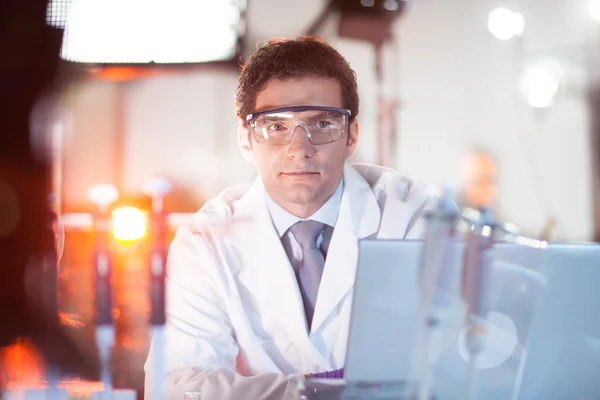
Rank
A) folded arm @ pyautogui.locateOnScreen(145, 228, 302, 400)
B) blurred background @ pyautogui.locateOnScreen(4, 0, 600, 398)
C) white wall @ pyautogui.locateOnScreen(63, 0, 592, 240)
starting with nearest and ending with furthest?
1. folded arm @ pyautogui.locateOnScreen(145, 228, 302, 400)
2. blurred background @ pyautogui.locateOnScreen(4, 0, 600, 398)
3. white wall @ pyautogui.locateOnScreen(63, 0, 592, 240)

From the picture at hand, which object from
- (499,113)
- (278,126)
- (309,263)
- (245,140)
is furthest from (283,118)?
(499,113)

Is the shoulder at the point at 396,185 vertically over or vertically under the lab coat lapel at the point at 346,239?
over

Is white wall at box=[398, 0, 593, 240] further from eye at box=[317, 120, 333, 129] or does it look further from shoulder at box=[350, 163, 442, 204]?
eye at box=[317, 120, 333, 129]

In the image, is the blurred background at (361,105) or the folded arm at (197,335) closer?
the folded arm at (197,335)

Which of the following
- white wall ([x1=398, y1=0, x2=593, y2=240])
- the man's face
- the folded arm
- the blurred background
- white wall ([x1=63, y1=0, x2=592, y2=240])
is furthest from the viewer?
white wall ([x1=398, y1=0, x2=593, y2=240])

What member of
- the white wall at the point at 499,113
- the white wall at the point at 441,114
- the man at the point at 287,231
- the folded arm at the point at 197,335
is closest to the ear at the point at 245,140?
the man at the point at 287,231

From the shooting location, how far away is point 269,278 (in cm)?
177

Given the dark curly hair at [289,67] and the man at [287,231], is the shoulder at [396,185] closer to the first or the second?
the man at [287,231]

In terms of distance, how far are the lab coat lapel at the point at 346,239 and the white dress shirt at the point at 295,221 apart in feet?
0.14

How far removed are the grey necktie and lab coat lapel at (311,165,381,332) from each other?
4 centimetres

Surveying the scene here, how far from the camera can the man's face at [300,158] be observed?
1817 mm

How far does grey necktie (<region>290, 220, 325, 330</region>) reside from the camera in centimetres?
179

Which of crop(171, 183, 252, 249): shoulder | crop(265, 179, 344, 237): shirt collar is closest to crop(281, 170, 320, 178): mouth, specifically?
crop(265, 179, 344, 237): shirt collar

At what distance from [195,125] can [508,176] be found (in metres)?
1.53
